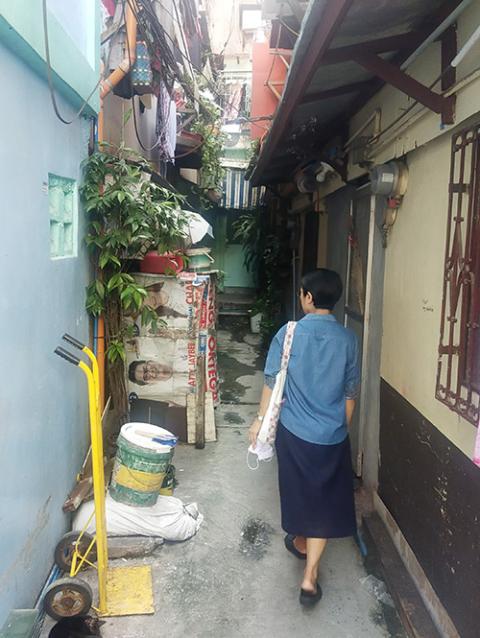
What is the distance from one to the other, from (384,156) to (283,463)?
238 centimetres

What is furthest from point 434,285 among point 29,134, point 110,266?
point 110,266

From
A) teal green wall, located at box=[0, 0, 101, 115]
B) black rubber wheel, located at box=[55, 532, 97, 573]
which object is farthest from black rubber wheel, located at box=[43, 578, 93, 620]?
teal green wall, located at box=[0, 0, 101, 115]

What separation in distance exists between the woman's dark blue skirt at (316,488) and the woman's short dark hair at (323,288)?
82 cm

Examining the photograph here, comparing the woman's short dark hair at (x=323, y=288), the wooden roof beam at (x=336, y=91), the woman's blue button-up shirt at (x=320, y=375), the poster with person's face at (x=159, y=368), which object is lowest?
the poster with person's face at (x=159, y=368)

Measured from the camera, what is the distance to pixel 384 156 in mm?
4039

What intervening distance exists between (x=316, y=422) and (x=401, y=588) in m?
1.11

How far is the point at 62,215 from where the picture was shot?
377 cm

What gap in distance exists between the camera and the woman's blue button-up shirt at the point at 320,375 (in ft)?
10.4

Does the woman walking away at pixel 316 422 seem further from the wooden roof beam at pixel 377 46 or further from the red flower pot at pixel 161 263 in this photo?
the red flower pot at pixel 161 263

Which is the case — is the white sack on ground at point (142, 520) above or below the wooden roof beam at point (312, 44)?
below

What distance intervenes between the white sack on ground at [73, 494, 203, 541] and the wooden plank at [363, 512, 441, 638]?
1.36 m

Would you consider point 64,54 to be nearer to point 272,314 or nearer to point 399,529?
point 399,529

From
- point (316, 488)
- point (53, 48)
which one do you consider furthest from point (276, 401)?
point (53, 48)

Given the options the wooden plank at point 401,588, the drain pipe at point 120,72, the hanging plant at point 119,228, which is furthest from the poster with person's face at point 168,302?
the wooden plank at point 401,588
